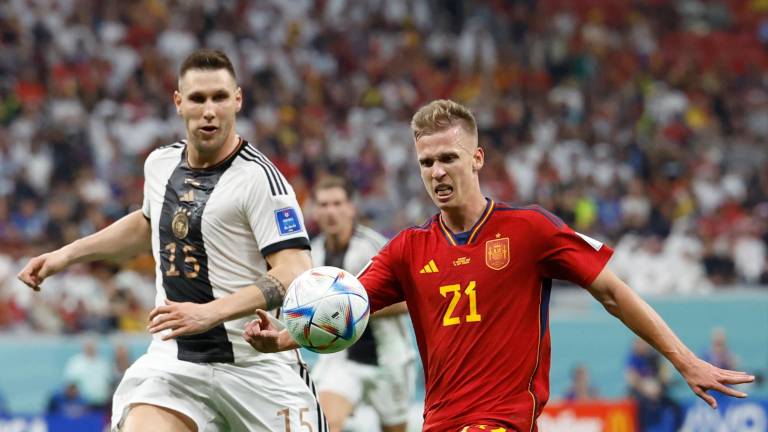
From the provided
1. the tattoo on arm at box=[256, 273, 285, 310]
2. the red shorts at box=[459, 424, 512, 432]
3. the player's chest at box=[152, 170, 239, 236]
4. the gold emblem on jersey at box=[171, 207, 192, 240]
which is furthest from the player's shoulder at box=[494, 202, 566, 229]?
the gold emblem on jersey at box=[171, 207, 192, 240]

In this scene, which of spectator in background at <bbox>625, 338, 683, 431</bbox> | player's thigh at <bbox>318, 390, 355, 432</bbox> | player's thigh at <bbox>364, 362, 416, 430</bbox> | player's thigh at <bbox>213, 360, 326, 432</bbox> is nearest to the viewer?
player's thigh at <bbox>213, 360, 326, 432</bbox>

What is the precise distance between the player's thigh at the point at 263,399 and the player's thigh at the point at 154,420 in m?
0.21

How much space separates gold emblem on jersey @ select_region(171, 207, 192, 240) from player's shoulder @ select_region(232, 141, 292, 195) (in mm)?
349

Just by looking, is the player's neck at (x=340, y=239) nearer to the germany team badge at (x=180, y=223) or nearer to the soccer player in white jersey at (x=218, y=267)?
the soccer player in white jersey at (x=218, y=267)

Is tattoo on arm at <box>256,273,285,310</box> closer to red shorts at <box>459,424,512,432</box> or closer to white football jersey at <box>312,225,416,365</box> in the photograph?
red shorts at <box>459,424,512,432</box>

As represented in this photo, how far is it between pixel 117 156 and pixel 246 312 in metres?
12.4

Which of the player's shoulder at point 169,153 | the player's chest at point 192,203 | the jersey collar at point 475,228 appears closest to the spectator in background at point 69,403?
the player's shoulder at point 169,153

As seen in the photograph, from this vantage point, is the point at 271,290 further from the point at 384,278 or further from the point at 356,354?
the point at 356,354

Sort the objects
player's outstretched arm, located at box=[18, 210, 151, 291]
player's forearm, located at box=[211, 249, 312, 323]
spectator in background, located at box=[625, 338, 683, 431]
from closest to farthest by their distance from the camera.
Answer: player's forearm, located at box=[211, 249, 312, 323]
player's outstretched arm, located at box=[18, 210, 151, 291]
spectator in background, located at box=[625, 338, 683, 431]

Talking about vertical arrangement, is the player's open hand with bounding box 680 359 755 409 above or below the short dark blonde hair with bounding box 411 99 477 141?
below

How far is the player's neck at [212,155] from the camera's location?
6.09 meters

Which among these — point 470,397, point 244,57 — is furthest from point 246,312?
point 244,57

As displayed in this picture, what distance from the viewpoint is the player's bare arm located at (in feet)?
17.1

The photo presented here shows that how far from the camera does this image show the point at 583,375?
14.3 m
